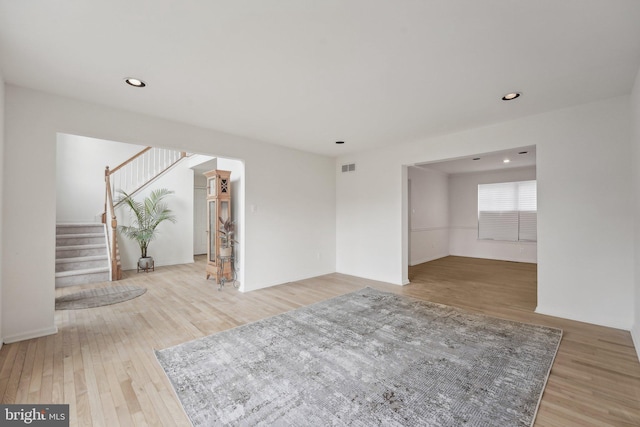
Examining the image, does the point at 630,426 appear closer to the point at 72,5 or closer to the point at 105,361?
the point at 105,361

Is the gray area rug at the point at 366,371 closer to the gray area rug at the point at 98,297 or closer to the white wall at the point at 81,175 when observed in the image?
the gray area rug at the point at 98,297

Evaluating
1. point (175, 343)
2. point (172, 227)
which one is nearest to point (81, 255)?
point (172, 227)

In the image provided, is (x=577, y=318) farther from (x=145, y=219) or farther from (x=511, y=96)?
(x=145, y=219)

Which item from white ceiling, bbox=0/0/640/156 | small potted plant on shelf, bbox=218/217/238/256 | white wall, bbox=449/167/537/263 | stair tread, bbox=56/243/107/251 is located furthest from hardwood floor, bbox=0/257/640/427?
white wall, bbox=449/167/537/263

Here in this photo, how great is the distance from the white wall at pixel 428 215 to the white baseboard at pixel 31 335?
6639mm

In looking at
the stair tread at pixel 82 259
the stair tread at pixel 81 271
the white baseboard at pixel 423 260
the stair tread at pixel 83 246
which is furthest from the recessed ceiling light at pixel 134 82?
the white baseboard at pixel 423 260

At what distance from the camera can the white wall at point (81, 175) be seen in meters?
6.55

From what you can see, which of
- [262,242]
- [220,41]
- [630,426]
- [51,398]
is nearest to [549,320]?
[630,426]

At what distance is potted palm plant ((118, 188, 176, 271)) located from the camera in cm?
616

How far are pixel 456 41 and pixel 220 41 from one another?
1752 mm

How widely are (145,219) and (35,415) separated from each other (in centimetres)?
529

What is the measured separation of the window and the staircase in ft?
30.6

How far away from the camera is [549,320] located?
11.0 feet

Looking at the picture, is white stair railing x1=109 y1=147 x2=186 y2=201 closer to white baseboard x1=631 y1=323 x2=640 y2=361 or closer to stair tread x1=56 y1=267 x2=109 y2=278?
stair tread x1=56 y1=267 x2=109 y2=278
